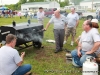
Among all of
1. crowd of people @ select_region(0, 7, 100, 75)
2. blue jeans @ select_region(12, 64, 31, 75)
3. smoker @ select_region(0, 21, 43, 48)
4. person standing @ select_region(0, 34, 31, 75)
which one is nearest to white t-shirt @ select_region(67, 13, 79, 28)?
crowd of people @ select_region(0, 7, 100, 75)

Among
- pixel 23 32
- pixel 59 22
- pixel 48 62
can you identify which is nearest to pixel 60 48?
pixel 59 22

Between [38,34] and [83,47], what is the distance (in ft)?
8.58

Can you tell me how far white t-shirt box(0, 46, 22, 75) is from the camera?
3.77m

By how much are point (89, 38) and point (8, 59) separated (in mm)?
2315

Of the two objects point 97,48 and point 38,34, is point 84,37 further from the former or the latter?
point 38,34

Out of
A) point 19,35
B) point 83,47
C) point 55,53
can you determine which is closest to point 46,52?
point 55,53

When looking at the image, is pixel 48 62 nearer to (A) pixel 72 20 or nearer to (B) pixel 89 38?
(B) pixel 89 38

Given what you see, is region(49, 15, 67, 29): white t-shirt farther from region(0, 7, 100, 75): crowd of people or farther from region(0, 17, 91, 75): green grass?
region(0, 17, 91, 75): green grass

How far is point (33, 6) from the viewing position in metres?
69.5

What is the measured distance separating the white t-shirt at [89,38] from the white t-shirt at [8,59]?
2029 mm

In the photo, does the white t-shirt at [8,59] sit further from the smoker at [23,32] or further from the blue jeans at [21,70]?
the smoker at [23,32]

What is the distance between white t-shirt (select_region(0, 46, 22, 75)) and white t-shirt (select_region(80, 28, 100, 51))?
6.66ft

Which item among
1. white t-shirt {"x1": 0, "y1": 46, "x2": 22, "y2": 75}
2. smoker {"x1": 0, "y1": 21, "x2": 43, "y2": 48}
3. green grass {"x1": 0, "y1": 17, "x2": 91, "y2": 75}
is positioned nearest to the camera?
white t-shirt {"x1": 0, "y1": 46, "x2": 22, "y2": 75}

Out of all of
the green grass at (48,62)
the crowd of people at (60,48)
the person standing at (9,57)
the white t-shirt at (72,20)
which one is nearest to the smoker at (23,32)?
the green grass at (48,62)
